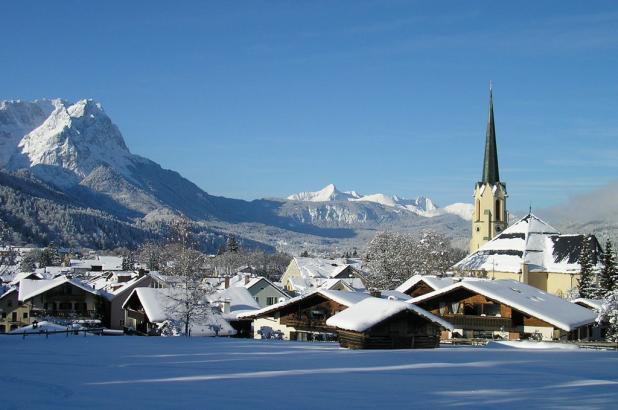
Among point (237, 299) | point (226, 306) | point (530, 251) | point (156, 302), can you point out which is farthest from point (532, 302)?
point (530, 251)

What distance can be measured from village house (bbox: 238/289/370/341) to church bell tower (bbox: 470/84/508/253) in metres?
48.3

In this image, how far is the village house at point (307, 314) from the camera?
151 feet

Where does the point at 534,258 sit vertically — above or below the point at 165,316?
above

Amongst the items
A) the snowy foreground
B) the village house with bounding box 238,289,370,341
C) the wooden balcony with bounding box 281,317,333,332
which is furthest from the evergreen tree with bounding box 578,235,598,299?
the snowy foreground

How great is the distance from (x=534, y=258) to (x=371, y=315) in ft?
152

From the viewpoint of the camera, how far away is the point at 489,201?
92.9 meters

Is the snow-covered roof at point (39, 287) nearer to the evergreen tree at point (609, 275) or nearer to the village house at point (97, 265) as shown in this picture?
the evergreen tree at point (609, 275)

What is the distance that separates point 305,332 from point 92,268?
346 ft

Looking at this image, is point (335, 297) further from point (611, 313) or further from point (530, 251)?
point (530, 251)

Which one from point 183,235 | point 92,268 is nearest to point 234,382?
point 183,235

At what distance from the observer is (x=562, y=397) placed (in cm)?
1802

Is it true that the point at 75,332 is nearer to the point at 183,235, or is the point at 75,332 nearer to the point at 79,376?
the point at 183,235

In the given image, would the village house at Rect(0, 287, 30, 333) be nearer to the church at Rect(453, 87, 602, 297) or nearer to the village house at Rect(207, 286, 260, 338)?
the village house at Rect(207, 286, 260, 338)

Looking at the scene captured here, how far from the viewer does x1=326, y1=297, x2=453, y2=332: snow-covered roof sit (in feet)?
112
